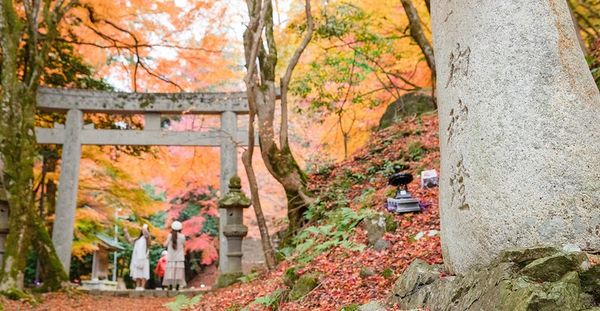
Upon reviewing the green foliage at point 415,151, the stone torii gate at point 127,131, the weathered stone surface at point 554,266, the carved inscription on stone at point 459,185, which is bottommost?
the weathered stone surface at point 554,266

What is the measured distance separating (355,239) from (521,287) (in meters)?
3.25

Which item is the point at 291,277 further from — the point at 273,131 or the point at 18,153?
the point at 18,153

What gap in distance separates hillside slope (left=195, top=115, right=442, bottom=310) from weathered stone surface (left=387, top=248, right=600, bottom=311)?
0.87 m

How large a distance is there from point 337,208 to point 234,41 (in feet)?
26.9

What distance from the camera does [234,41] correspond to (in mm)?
13977

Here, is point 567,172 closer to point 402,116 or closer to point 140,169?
point 402,116

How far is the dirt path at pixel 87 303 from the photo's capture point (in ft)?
26.3

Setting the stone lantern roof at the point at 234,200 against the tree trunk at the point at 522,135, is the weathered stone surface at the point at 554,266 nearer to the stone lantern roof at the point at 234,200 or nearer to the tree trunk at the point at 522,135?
the tree trunk at the point at 522,135

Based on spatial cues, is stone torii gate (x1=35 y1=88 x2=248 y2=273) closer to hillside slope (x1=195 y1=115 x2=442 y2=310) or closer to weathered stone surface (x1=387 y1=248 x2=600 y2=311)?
hillside slope (x1=195 y1=115 x2=442 y2=310)

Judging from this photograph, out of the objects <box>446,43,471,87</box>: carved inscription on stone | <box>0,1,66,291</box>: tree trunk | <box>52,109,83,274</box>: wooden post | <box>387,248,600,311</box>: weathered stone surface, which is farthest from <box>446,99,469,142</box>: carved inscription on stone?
<box>52,109,83,274</box>: wooden post

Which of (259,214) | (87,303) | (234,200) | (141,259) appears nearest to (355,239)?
(259,214)

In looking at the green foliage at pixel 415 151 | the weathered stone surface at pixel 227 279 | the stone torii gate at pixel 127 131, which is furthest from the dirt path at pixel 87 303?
the green foliage at pixel 415 151

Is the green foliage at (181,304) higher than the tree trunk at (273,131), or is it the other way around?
the tree trunk at (273,131)

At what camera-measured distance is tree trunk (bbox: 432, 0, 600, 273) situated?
8.38ft
